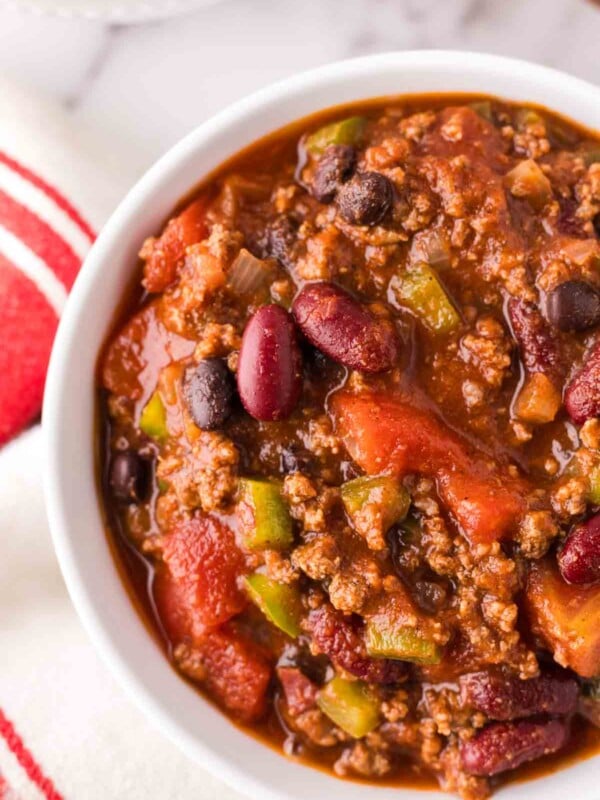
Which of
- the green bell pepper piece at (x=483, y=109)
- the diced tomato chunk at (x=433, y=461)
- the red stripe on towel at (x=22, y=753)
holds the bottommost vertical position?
the red stripe on towel at (x=22, y=753)

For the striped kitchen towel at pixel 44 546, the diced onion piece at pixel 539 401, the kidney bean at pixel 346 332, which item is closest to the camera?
the kidney bean at pixel 346 332

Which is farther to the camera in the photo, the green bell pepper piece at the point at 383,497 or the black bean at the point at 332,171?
the black bean at the point at 332,171

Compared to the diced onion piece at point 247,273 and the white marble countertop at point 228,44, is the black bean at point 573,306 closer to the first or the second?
the diced onion piece at point 247,273

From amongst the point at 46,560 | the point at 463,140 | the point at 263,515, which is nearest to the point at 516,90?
the point at 463,140

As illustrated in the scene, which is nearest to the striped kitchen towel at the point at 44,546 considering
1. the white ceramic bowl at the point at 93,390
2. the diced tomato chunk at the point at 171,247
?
the white ceramic bowl at the point at 93,390

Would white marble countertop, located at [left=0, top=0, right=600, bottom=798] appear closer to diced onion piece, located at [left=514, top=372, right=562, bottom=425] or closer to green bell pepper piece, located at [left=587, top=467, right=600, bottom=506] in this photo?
diced onion piece, located at [left=514, top=372, right=562, bottom=425]

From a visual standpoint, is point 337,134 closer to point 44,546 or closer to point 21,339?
point 21,339

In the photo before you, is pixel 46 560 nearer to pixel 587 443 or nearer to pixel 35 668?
pixel 35 668

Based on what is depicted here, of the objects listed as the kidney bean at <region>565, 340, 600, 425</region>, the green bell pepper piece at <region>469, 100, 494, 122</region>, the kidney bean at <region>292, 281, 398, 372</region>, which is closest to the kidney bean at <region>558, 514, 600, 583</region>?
the kidney bean at <region>565, 340, 600, 425</region>
